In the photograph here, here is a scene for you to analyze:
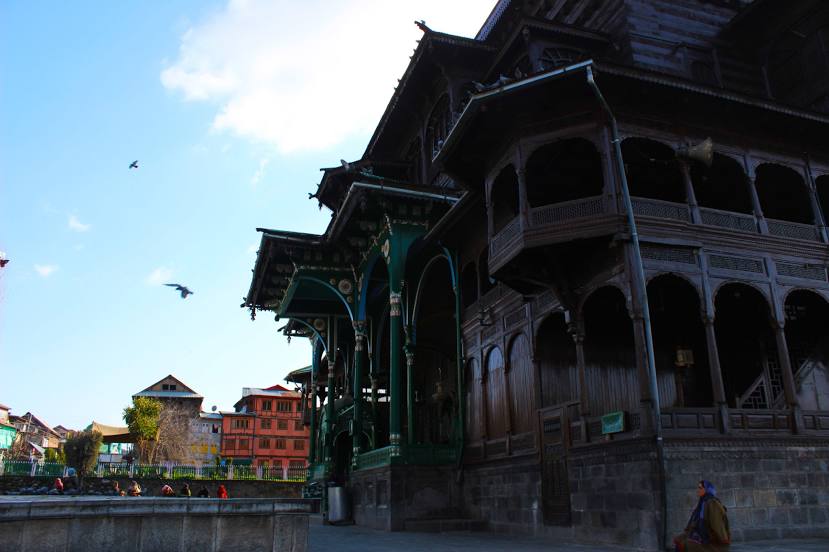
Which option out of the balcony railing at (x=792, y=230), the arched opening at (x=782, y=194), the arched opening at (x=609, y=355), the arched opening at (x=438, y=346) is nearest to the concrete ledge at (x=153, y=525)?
the arched opening at (x=609, y=355)

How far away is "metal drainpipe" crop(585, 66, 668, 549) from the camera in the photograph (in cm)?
1068

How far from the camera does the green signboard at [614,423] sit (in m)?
11.7

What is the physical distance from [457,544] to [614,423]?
3.90 meters

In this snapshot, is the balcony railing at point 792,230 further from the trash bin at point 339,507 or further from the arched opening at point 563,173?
the trash bin at point 339,507

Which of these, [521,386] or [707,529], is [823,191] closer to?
[521,386]

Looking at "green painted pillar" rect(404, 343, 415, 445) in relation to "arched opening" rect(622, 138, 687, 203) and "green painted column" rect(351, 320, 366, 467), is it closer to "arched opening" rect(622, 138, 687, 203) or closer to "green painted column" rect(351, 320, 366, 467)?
"green painted column" rect(351, 320, 366, 467)

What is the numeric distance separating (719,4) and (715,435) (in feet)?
45.2

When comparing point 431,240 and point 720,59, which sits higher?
point 720,59

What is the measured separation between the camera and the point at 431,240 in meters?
19.5

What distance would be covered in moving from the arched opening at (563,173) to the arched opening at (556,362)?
3.12m

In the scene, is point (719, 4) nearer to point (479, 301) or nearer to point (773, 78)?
point (773, 78)

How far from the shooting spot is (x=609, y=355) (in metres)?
15.5

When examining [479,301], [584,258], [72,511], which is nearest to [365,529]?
[479,301]

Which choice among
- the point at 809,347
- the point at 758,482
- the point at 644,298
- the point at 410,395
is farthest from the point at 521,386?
the point at 809,347
